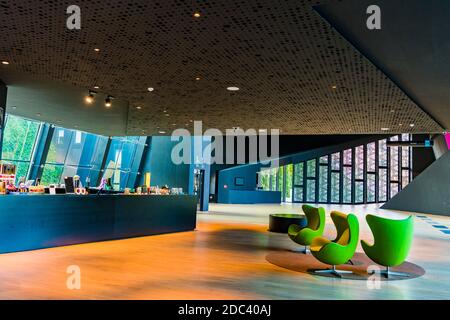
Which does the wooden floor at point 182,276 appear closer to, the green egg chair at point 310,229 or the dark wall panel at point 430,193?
the green egg chair at point 310,229

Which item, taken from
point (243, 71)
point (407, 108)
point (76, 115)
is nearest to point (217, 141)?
point (76, 115)

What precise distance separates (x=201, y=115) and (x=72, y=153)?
5.95m

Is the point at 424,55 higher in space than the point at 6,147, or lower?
higher

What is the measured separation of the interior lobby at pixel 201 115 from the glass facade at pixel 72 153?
2.7 inches

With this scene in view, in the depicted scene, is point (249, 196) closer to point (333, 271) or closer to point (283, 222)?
point (283, 222)

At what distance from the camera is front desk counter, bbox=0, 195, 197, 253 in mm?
6617

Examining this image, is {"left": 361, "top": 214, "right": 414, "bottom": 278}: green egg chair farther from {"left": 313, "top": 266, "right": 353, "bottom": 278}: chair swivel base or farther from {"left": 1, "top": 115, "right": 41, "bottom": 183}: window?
{"left": 1, "top": 115, "right": 41, "bottom": 183}: window

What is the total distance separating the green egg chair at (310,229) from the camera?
24.2 ft

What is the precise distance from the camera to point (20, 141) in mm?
12484

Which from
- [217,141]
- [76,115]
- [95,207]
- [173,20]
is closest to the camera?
[173,20]

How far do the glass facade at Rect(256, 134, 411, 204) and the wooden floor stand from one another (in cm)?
2363
